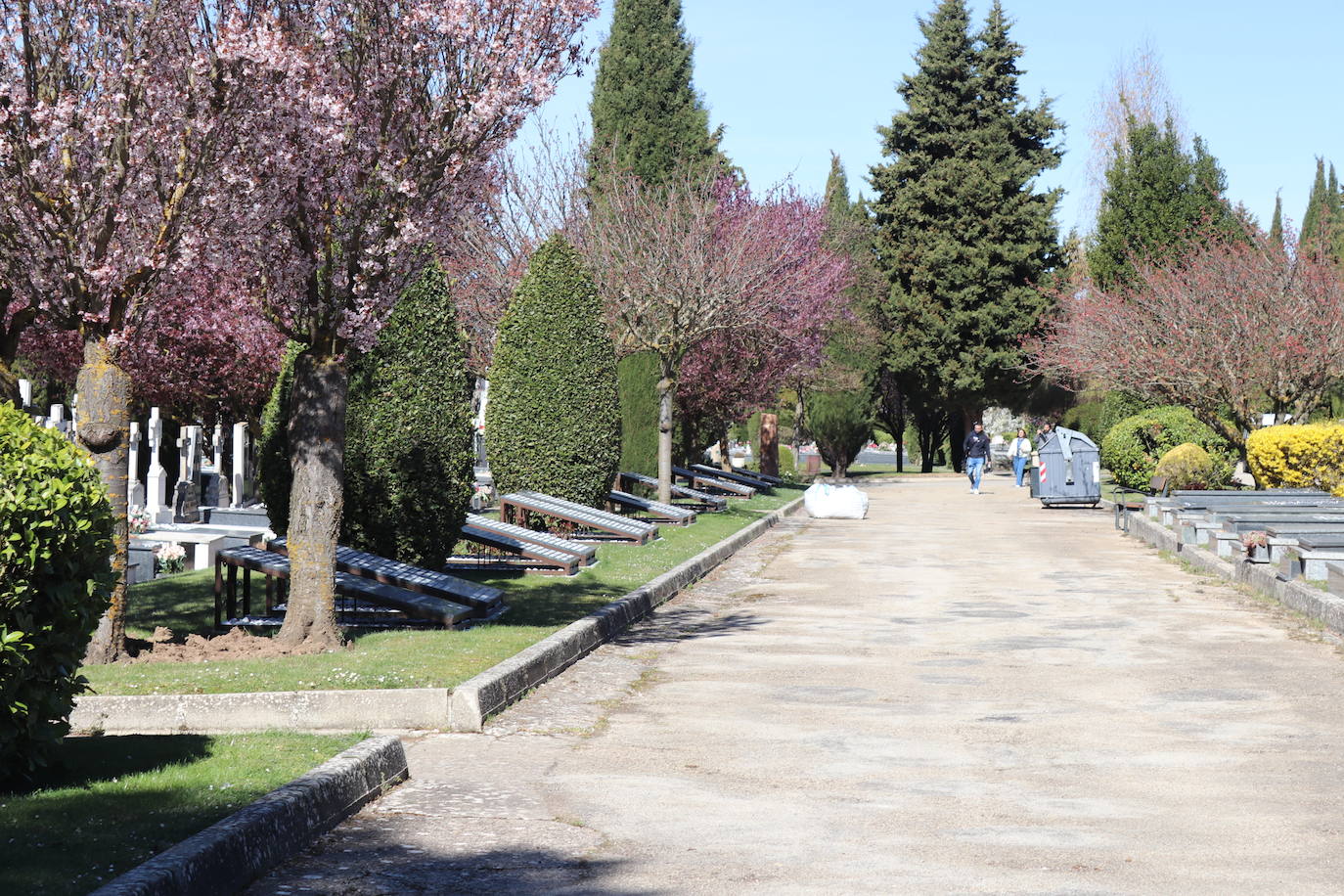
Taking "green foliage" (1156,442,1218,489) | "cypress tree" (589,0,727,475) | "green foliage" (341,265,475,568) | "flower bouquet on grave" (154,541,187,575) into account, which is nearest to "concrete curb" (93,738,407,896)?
"green foliage" (341,265,475,568)

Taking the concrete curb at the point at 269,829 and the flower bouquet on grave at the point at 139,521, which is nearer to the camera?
the concrete curb at the point at 269,829

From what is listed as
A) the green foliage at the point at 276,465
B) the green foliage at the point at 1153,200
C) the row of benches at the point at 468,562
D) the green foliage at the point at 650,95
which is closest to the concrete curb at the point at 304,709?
the row of benches at the point at 468,562

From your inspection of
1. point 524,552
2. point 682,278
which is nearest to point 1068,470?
point 682,278

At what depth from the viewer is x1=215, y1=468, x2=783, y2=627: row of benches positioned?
12.2 meters

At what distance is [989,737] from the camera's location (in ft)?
28.0

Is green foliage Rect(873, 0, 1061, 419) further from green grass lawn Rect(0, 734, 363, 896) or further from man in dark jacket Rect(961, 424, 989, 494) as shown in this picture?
green grass lawn Rect(0, 734, 363, 896)

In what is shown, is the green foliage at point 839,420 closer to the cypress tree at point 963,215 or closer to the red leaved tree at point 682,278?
the cypress tree at point 963,215

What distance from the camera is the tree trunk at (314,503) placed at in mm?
10688

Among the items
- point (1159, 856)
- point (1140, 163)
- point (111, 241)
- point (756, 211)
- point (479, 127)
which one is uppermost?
point (1140, 163)

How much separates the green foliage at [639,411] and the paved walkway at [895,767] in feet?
54.7

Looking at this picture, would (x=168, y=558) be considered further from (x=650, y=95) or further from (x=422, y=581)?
(x=650, y=95)

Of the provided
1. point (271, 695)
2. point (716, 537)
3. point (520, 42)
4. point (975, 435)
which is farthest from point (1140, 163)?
point (271, 695)

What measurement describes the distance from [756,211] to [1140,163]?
50.9 feet

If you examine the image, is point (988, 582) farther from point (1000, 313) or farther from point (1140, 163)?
point (1000, 313)
